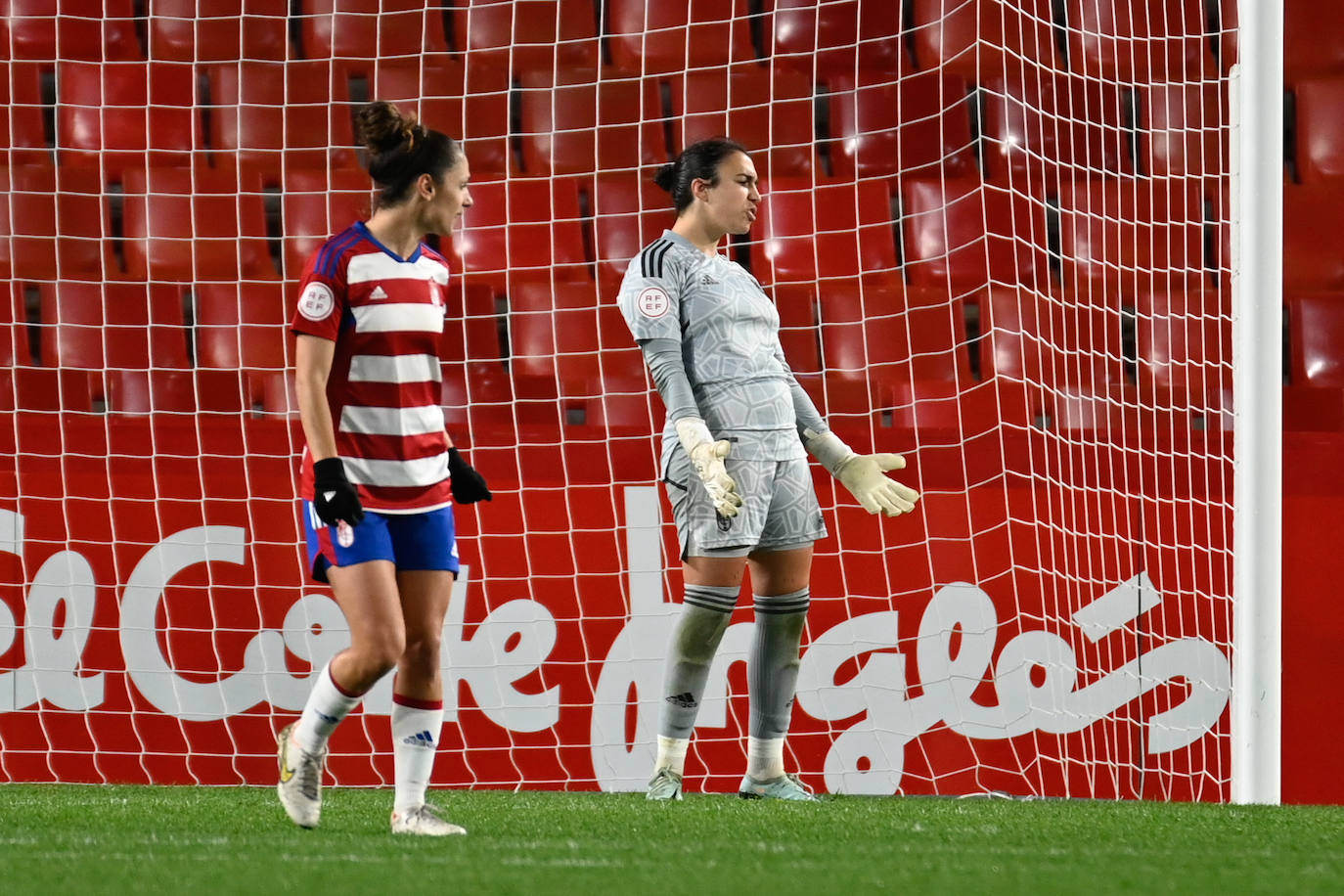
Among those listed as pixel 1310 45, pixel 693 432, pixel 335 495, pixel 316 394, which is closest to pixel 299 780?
pixel 335 495

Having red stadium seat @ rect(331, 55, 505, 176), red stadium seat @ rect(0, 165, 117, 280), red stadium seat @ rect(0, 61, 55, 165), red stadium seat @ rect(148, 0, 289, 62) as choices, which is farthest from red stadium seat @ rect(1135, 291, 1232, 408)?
red stadium seat @ rect(0, 61, 55, 165)

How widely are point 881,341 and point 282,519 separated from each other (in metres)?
2.17

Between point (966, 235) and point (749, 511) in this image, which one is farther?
point (966, 235)

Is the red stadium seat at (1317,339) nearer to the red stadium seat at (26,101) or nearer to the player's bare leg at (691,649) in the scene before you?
the player's bare leg at (691,649)

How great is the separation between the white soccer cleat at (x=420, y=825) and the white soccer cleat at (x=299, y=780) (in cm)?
16

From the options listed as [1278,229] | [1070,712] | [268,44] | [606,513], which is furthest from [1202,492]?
[268,44]

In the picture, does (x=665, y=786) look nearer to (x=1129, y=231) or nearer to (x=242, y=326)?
(x=242, y=326)

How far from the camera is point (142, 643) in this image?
4.80 meters

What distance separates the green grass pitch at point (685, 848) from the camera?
2.38 meters

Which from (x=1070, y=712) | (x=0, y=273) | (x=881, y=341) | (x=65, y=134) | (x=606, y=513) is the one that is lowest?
(x=1070, y=712)

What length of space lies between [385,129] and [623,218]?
308cm

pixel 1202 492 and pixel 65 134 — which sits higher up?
pixel 65 134

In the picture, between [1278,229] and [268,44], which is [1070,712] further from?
[268,44]

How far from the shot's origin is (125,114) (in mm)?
6266
